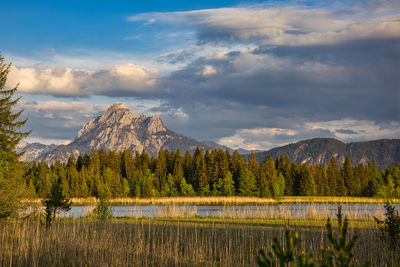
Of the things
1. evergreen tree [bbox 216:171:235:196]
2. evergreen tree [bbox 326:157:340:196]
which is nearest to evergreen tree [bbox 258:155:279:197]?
evergreen tree [bbox 216:171:235:196]

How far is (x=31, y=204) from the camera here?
20781mm

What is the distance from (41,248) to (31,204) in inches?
410

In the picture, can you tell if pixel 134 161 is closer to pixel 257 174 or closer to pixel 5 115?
pixel 257 174

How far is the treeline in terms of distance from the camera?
6988 centimetres

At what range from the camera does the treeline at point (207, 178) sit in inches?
2751

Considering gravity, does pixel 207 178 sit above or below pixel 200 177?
below

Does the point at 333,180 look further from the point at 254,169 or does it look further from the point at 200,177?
the point at 200,177

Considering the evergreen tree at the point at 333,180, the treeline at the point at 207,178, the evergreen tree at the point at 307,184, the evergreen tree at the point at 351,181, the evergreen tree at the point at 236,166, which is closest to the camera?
the treeline at the point at 207,178

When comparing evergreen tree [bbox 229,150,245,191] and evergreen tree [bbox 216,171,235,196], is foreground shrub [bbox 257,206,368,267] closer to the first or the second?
evergreen tree [bbox 216,171,235,196]

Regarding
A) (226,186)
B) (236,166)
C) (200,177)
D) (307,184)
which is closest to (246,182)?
(226,186)

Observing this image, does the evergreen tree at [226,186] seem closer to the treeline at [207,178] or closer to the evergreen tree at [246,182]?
the treeline at [207,178]

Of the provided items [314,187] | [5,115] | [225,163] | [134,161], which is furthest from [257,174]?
[5,115]

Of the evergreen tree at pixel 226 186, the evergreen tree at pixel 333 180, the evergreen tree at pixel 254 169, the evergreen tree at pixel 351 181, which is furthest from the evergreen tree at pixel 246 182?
the evergreen tree at pixel 351 181

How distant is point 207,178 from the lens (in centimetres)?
7481
